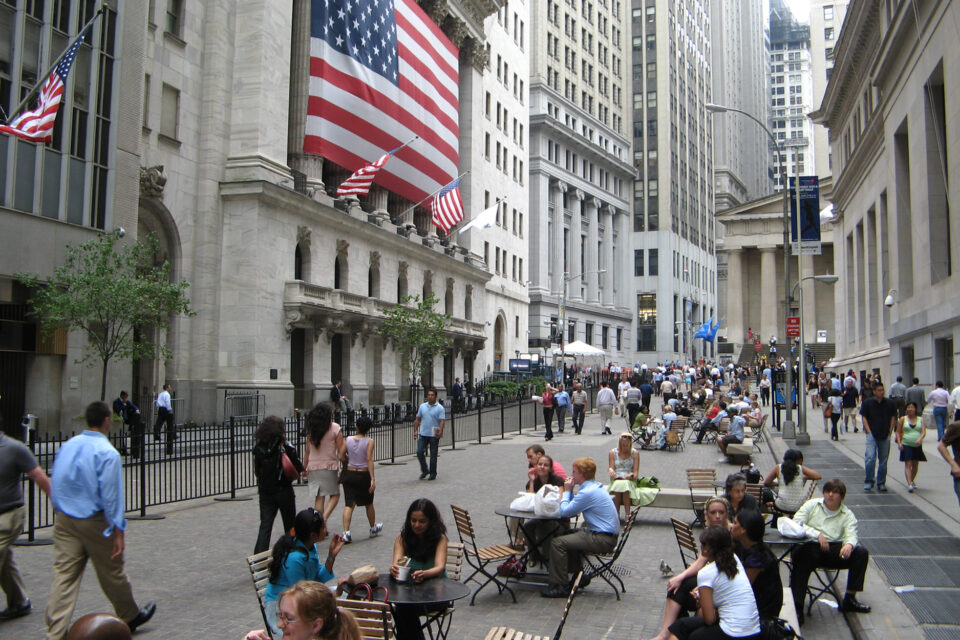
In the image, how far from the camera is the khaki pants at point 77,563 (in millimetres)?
6383

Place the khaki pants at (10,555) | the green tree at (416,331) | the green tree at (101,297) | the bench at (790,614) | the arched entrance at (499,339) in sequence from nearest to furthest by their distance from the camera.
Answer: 1. the bench at (790,614)
2. the khaki pants at (10,555)
3. the green tree at (101,297)
4. the green tree at (416,331)
5. the arched entrance at (499,339)

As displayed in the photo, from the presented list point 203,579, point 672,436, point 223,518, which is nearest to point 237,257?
point 672,436

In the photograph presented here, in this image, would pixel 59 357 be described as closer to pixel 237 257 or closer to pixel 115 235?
pixel 115 235

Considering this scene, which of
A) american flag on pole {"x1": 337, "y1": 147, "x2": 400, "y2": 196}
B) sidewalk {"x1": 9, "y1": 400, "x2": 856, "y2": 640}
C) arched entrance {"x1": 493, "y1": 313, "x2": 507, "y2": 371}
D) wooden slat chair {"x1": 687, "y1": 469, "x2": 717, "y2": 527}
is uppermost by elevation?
american flag on pole {"x1": 337, "y1": 147, "x2": 400, "y2": 196}

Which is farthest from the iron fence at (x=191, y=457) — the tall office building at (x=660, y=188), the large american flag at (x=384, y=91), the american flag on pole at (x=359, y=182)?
the tall office building at (x=660, y=188)

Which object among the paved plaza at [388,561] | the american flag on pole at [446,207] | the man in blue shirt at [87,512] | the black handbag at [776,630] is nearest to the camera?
the black handbag at [776,630]

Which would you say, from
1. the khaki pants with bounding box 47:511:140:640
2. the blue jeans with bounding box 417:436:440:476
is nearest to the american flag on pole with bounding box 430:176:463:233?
the blue jeans with bounding box 417:436:440:476

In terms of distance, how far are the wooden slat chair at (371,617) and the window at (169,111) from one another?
2688cm

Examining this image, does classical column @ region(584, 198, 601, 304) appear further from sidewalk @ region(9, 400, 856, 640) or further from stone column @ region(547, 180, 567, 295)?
sidewalk @ region(9, 400, 856, 640)

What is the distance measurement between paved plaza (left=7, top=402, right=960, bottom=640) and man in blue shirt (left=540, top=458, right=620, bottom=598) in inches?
10.4

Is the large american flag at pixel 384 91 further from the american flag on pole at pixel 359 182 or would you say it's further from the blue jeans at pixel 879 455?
the blue jeans at pixel 879 455

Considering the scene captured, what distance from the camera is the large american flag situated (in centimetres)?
3472

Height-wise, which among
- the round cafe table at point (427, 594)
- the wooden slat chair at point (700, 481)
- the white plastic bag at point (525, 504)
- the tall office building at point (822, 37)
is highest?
the tall office building at point (822, 37)

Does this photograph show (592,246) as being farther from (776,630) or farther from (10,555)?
(776,630)
